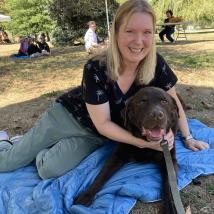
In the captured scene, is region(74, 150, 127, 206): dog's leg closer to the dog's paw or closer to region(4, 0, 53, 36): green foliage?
the dog's paw

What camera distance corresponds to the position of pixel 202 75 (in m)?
9.45

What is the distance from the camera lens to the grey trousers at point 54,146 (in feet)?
12.5

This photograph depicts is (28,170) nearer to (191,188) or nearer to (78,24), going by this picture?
(191,188)

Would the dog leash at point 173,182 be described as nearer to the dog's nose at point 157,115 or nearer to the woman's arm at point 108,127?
the woman's arm at point 108,127

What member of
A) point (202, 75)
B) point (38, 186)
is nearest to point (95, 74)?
point (38, 186)

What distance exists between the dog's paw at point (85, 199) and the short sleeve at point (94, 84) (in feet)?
2.73

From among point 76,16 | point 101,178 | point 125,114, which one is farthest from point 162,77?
point 76,16

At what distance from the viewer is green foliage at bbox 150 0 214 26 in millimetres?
23672

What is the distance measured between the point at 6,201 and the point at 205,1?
22.7m

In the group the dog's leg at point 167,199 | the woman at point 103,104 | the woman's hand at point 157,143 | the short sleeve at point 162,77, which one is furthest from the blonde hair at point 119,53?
the dog's leg at point 167,199

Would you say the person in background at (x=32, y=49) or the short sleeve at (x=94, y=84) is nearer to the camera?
the short sleeve at (x=94, y=84)

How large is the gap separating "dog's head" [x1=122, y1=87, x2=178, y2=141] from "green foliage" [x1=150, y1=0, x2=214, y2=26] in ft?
71.2

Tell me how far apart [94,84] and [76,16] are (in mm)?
20463

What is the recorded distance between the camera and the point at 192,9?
78.9ft
